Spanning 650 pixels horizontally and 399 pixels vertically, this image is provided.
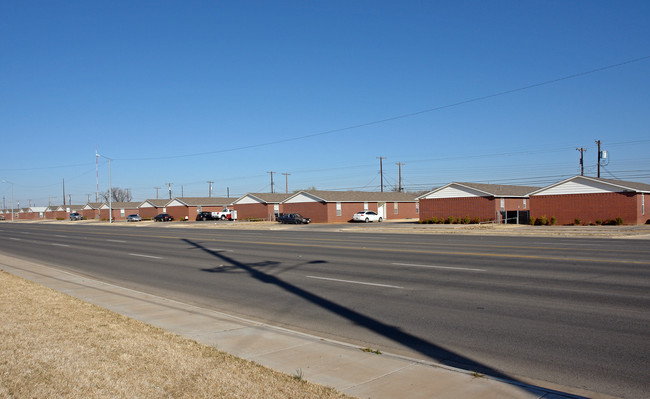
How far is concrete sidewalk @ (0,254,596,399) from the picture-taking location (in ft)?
17.8

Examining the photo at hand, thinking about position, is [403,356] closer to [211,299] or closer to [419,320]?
[419,320]

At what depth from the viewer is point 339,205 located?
66.3 meters

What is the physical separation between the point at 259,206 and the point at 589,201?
45.1 m

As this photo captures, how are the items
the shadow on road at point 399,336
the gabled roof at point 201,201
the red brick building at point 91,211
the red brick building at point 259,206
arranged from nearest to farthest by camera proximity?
the shadow on road at point 399,336 < the red brick building at point 259,206 < the gabled roof at point 201,201 < the red brick building at point 91,211

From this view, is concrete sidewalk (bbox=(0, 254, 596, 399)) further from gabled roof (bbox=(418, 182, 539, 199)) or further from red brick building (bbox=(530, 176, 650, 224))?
gabled roof (bbox=(418, 182, 539, 199))

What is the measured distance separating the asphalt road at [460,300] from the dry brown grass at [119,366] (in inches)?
91.3

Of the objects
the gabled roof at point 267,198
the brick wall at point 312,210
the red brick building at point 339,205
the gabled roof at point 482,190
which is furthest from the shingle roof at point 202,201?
the gabled roof at point 482,190

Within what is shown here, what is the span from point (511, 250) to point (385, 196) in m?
52.9

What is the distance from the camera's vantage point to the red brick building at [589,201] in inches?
1734

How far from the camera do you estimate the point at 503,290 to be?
1176 centimetres

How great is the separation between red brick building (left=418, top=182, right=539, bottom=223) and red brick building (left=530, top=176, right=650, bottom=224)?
3827 mm

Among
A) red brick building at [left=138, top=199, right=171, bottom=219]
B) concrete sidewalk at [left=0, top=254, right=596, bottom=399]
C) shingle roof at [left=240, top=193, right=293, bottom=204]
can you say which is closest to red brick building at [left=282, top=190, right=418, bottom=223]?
shingle roof at [left=240, top=193, right=293, bottom=204]

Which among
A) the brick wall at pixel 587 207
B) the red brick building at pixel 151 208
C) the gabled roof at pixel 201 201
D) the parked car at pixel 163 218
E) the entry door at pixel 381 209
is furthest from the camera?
the red brick building at pixel 151 208

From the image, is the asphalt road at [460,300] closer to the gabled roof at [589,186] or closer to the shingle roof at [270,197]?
the gabled roof at [589,186]
